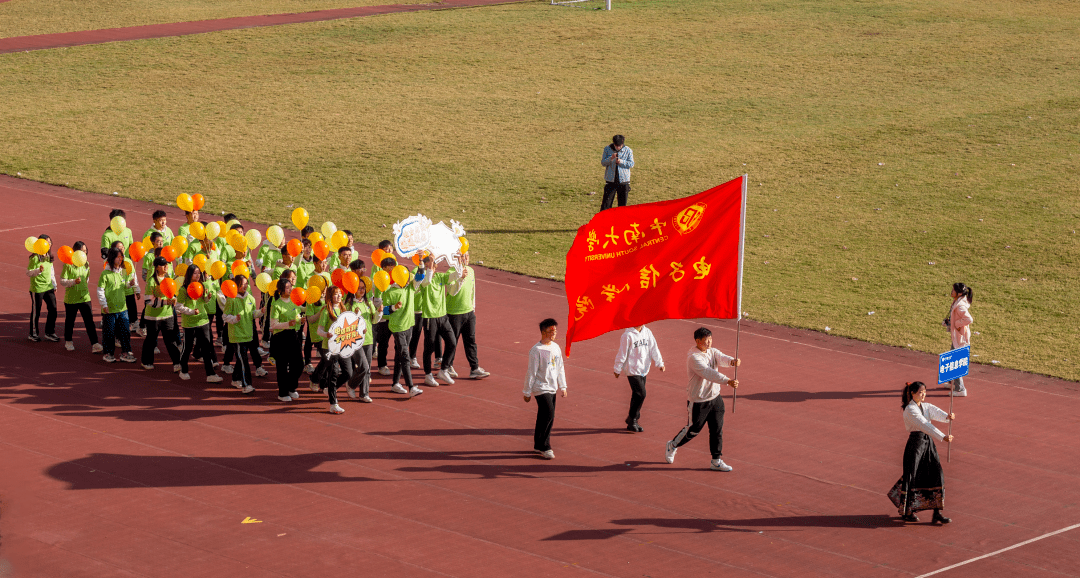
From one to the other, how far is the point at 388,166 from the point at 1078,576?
2035 cm

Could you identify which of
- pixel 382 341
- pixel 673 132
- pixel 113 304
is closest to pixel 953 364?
pixel 382 341

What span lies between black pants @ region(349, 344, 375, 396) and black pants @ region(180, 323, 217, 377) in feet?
6.50

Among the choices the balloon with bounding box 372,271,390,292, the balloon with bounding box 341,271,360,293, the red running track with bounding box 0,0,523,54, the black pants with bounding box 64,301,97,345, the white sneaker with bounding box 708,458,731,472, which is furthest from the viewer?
the red running track with bounding box 0,0,523,54

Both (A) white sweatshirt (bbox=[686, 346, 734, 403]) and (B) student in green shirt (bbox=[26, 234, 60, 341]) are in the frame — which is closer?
(A) white sweatshirt (bbox=[686, 346, 734, 403])

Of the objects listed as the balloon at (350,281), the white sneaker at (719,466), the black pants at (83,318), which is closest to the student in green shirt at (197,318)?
the black pants at (83,318)

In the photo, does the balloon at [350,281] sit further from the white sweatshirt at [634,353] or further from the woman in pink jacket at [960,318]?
the woman in pink jacket at [960,318]

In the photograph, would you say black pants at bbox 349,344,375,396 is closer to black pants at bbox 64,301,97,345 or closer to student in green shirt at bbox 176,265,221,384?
student in green shirt at bbox 176,265,221,384

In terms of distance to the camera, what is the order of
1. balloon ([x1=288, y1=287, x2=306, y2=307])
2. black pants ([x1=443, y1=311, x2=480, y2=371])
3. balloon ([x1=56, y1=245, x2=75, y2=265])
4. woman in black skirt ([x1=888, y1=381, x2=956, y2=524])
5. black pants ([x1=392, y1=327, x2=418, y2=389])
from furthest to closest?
balloon ([x1=56, y1=245, x2=75, y2=265]) < black pants ([x1=443, y1=311, x2=480, y2=371]) < black pants ([x1=392, y1=327, x2=418, y2=389]) < balloon ([x1=288, y1=287, x2=306, y2=307]) < woman in black skirt ([x1=888, y1=381, x2=956, y2=524])

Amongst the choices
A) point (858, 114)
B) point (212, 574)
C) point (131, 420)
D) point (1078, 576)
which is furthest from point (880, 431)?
point (858, 114)

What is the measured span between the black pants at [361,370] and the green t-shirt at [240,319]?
152 centimetres

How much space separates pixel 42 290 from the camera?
17484 mm

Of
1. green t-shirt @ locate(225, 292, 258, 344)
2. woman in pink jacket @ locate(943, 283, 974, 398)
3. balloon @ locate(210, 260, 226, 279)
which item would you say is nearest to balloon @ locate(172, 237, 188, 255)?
balloon @ locate(210, 260, 226, 279)

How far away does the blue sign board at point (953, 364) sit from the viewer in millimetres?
13039

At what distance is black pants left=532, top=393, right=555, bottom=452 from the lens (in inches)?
541
